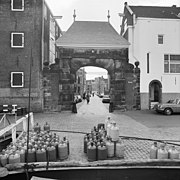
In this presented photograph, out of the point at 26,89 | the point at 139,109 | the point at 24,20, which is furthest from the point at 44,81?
the point at 139,109

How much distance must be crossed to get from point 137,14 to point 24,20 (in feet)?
39.0

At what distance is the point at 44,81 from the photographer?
19047 millimetres

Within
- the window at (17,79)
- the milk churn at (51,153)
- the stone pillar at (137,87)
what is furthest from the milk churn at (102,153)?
the stone pillar at (137,87)

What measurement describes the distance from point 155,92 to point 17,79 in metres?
14.1

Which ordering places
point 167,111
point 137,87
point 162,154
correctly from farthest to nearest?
point 137,87
point 167,111
point 162,154

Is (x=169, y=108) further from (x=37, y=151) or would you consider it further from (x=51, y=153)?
(x=37, y=151)

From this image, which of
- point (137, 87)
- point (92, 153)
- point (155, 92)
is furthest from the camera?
point (155, 92)

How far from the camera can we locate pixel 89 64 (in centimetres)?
1973

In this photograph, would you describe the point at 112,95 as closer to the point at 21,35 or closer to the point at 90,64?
the point at 90,64

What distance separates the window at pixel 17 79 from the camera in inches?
712

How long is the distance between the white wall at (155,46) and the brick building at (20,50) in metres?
9.52

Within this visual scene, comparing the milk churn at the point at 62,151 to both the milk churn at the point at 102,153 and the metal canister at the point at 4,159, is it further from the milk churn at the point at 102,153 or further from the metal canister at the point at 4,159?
the metal canister at the point at 4,159

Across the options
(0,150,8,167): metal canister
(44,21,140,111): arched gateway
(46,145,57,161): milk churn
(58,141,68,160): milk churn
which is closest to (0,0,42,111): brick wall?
(44,21,140,111): arched gateway

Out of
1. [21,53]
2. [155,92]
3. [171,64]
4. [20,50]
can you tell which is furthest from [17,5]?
[171,64]
